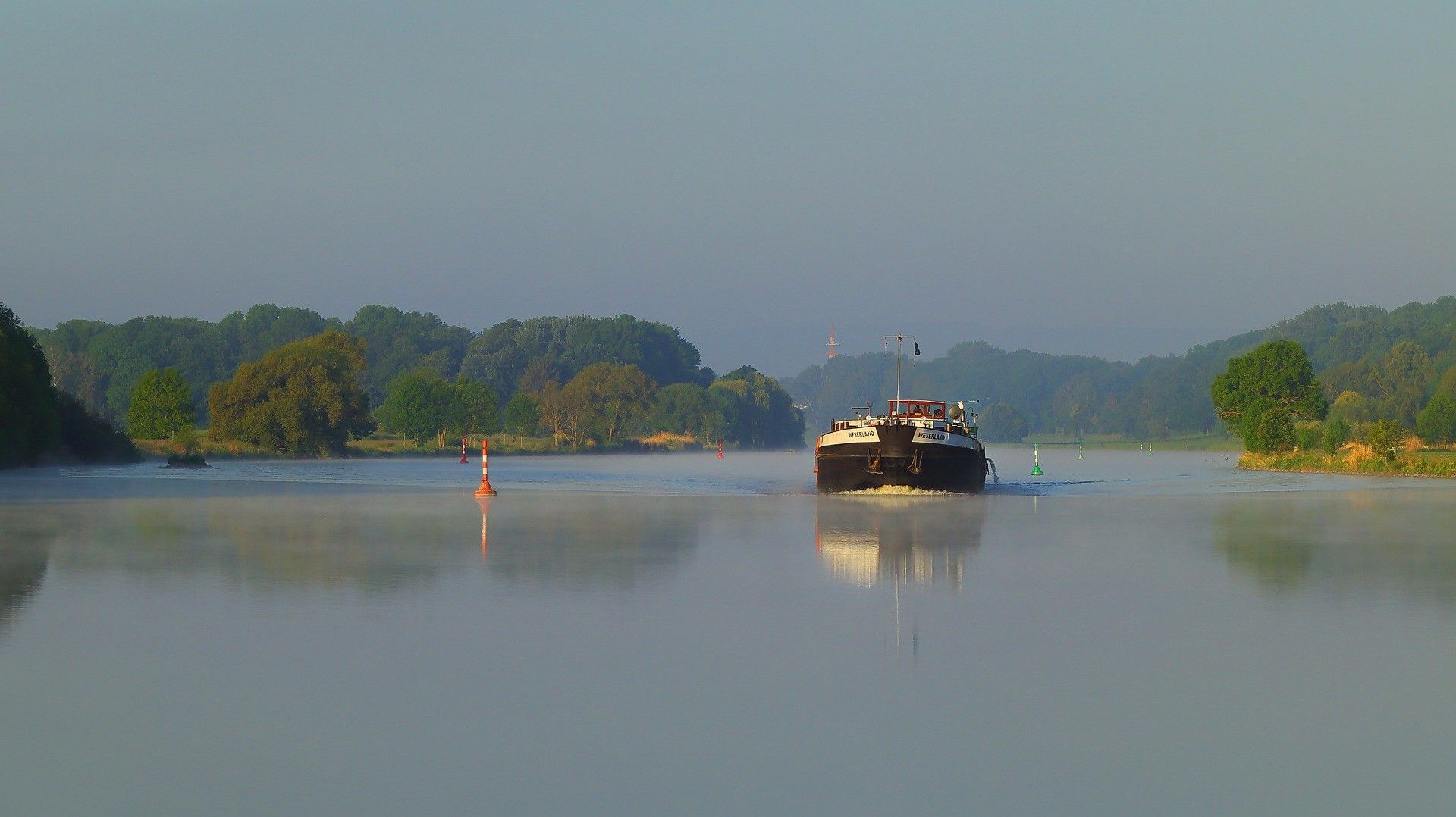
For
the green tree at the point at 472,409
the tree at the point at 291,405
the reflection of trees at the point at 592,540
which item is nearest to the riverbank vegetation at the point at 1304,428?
the reflection of trees at the point at 592,540

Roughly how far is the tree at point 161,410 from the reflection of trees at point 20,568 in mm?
72610

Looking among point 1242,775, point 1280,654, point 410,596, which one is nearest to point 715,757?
point 1242,775

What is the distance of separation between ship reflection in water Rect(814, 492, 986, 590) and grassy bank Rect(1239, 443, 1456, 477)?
28.2 metres

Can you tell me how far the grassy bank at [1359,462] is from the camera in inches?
2309

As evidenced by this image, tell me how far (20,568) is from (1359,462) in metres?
55.7

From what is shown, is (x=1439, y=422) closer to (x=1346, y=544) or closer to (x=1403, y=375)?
(x=1403, y=375)

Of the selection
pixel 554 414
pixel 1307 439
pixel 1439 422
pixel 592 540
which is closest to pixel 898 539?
pixel 592 540

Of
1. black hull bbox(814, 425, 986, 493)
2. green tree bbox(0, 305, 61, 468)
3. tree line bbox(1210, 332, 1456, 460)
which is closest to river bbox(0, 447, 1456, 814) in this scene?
black hull bbox(814, 425, 986, 493)

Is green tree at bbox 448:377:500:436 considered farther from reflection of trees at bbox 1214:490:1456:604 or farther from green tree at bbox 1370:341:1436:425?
reflection of trees at bbox 1214:490:1456:604

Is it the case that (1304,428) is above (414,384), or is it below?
below

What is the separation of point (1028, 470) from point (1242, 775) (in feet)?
234

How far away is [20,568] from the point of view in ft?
56.5

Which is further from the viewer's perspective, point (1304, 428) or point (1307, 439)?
point (1304, 428)

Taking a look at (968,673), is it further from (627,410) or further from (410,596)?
(627,410)
